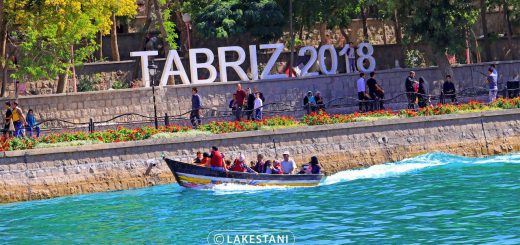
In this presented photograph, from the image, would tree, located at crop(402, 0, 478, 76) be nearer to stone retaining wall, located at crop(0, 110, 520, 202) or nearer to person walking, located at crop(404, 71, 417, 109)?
person walking, located at crop(404, 71, 417, 109)

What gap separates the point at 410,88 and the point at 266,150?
7843mm

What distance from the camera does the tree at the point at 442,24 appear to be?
4600 centimetres

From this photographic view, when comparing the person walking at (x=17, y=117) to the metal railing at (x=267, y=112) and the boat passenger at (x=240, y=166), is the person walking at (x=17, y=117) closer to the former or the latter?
the metal railing at (x=267, y=112)

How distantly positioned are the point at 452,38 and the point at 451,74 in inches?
57.3

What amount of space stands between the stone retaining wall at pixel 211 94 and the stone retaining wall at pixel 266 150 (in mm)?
7534

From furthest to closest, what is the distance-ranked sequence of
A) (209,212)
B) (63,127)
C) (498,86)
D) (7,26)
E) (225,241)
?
(498,86)
(7,26)
(63,127)
(209,212)
(225,241)

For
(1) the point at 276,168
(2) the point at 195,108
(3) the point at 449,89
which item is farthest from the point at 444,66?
(1) the point at 276,168

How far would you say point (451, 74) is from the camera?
46.9 metres

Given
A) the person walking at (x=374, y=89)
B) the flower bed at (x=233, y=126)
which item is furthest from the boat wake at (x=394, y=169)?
the person walking at (x=374, y=89)

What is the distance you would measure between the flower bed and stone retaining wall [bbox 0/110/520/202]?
1.52 feet

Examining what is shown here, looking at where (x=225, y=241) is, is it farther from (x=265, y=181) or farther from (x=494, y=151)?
(x=494, y=151)

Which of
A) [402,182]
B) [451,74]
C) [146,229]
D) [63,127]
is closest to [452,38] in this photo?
[451,74]

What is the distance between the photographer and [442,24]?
46.2m

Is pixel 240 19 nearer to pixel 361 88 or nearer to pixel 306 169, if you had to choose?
pixel 361 88
